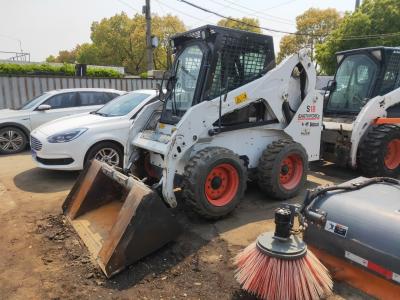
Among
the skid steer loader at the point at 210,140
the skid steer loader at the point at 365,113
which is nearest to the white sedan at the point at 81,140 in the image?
the skid steer loader at the point at 210,140

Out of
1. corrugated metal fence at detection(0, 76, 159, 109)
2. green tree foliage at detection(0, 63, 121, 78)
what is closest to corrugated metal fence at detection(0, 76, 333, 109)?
corrugated metal fence at detection(0, 76, 159, 109)

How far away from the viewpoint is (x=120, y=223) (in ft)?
11.6

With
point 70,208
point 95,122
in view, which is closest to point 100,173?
point 70,208

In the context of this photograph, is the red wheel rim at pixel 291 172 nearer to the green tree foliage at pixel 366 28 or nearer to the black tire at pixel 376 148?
the black tire at pixel 376 148

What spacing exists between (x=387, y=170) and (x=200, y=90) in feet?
13.3

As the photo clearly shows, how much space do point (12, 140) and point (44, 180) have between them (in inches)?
137

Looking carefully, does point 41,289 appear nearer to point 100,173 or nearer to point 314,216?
point 100,173

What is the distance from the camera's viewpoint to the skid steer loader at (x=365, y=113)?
634 cm

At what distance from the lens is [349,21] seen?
23.5m

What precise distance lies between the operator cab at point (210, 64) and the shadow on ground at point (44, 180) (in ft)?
8.15

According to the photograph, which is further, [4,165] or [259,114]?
[4,165]

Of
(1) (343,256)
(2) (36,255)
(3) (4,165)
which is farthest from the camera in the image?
(3) (4,165)

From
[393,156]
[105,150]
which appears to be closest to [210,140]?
[105,150]

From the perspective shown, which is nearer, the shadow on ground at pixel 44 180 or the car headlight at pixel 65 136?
the shadow on ground at pixel 44 180
